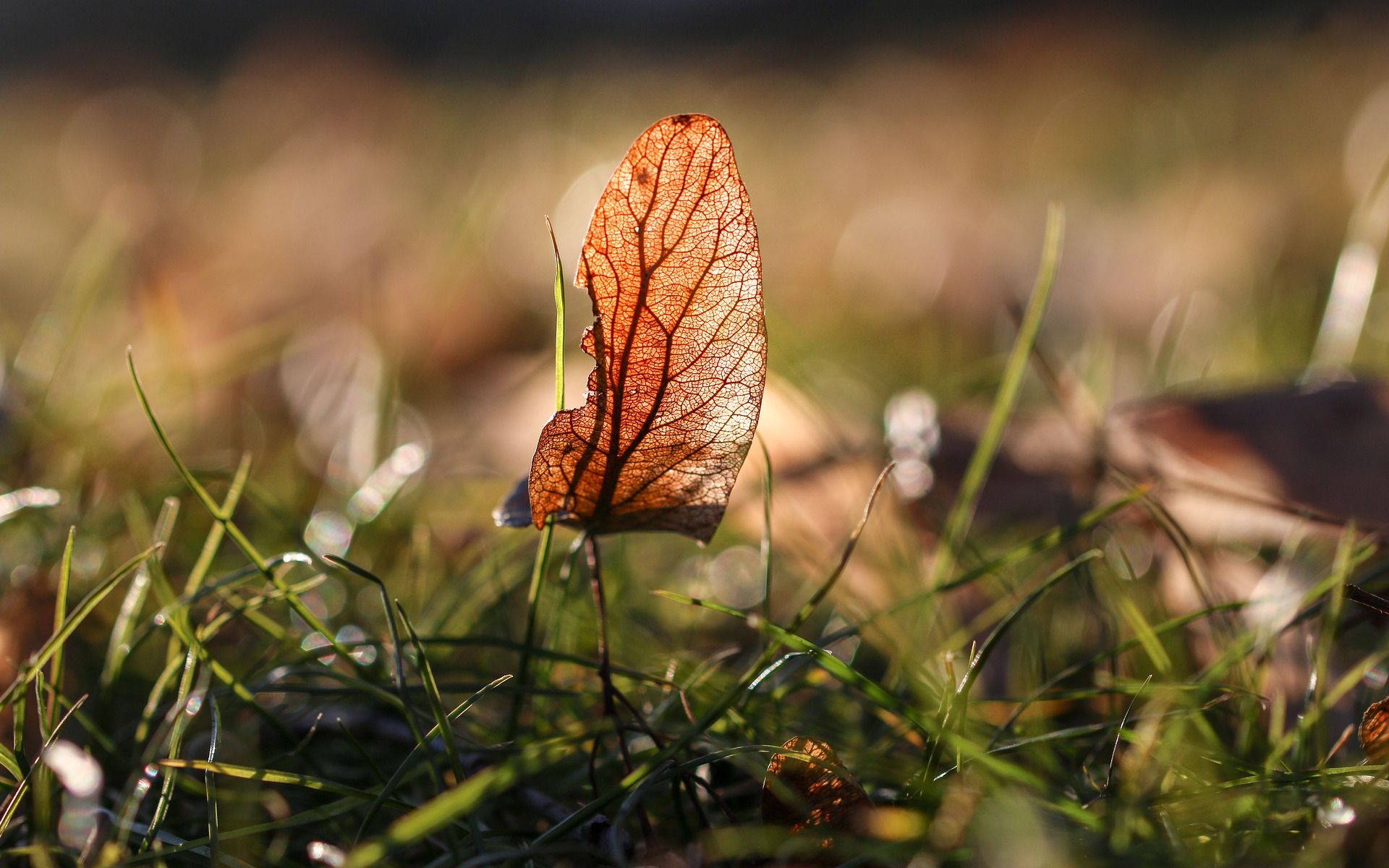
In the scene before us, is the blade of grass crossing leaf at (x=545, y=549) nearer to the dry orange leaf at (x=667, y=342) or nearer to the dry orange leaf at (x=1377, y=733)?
the dry orange leaf at (x=667, y=342)

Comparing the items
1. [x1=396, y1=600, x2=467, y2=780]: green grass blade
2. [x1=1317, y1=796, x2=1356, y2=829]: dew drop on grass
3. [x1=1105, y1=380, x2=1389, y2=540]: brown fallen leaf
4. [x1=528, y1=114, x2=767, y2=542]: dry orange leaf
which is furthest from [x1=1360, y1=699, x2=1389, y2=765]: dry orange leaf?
[x1=396, y1=600, x2=467, y2=780]: green grass blade

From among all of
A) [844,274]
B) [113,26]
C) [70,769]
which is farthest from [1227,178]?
[113,26]

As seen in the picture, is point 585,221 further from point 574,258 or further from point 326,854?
point 326,854

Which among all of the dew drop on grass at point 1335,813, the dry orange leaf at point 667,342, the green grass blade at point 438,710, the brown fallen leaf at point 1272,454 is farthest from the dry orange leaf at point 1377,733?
the green grass blade at point 438,710

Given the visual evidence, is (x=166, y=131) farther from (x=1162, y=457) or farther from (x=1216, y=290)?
(x=1162, y=457)

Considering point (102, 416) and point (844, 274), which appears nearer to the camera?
point (102, 416)

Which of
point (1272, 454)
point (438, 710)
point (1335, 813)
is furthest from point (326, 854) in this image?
point (1272, 454)
